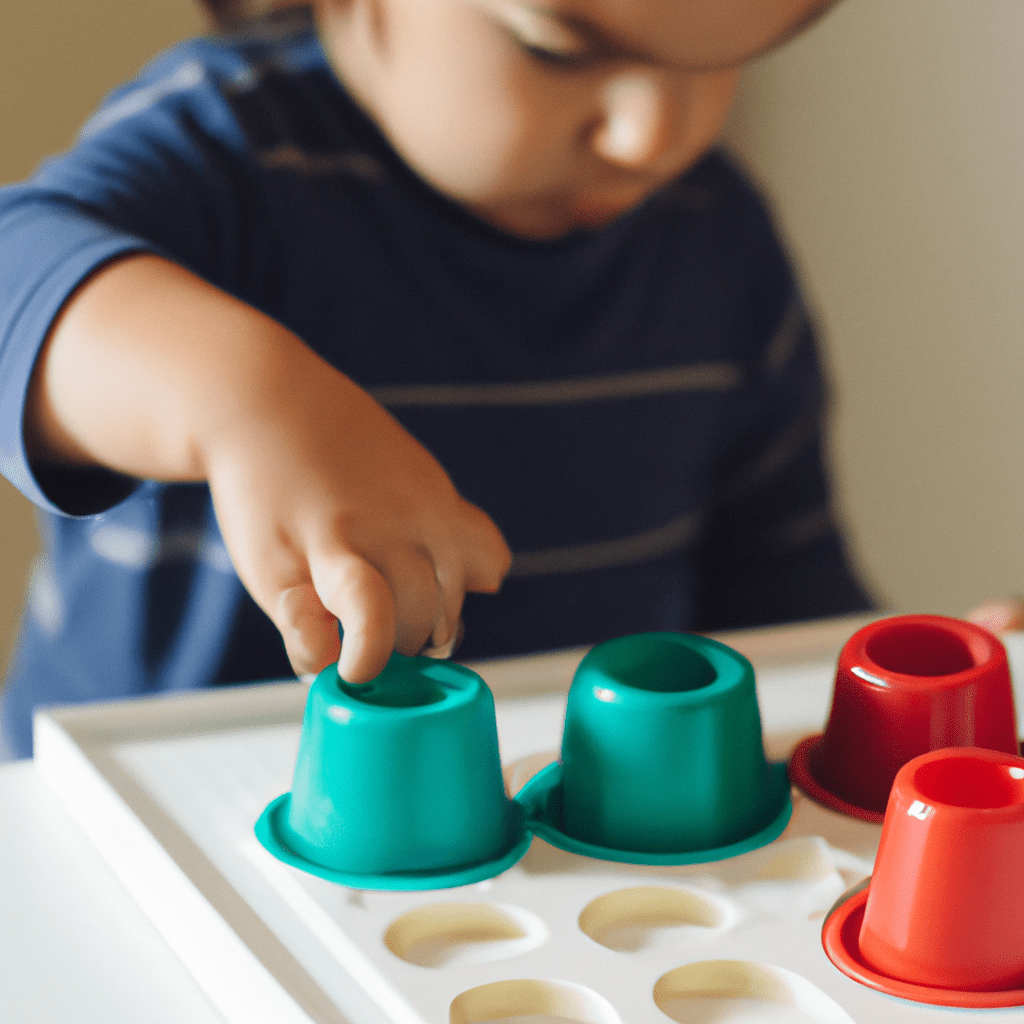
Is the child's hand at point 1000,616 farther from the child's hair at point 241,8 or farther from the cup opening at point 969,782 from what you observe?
the child's hair at point 241,8

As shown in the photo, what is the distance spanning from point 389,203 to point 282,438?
35 centimetres

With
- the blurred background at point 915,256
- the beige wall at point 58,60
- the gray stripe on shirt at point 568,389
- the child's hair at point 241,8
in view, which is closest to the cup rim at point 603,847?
the gray stripe on shirt at point 568,389

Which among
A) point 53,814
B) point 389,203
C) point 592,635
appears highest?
point 389,203

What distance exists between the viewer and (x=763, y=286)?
73 centimetres

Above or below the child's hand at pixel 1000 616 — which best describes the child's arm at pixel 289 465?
above

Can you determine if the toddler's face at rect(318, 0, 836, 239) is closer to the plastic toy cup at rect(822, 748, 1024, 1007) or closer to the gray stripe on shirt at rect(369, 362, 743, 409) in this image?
the gray stripe on shirt at rect(369, 362, 743, 409)

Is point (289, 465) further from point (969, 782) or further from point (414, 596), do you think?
point (969, 782)

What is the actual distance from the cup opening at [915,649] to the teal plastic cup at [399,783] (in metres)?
A: 0.10

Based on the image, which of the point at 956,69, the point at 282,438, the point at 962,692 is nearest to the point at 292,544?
the point at 282,438

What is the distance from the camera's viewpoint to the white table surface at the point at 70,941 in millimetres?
229

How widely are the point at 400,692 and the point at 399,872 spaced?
0.12ft

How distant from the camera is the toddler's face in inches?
15.5

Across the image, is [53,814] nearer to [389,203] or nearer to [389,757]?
[389,757]

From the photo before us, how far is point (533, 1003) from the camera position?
0.23m
